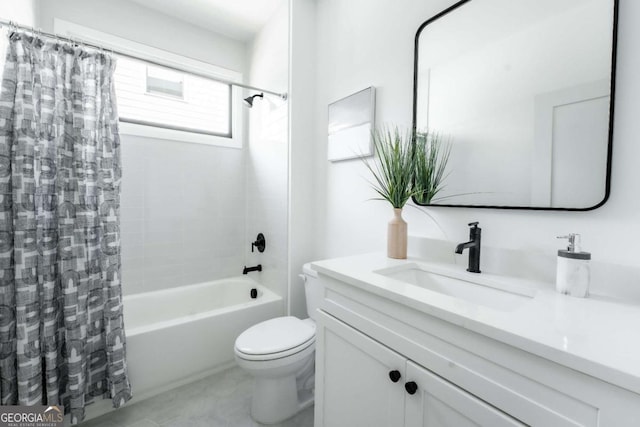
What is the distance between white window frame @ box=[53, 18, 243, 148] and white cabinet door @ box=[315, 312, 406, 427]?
182cm

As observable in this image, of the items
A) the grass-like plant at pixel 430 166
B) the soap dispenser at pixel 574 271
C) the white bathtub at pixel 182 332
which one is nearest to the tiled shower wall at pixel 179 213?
the white bathtub at pixel 182 332

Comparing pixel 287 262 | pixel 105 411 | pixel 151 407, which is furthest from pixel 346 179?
Answer: pixel 105 411

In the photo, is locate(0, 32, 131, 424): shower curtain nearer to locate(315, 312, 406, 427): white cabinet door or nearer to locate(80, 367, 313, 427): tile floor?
locate(80, 367, 313, 427): tile floor

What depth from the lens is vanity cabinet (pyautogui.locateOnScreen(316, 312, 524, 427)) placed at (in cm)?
64

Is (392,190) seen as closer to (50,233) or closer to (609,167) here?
(609,167)

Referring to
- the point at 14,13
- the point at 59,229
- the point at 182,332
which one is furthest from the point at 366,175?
the point at 14,13

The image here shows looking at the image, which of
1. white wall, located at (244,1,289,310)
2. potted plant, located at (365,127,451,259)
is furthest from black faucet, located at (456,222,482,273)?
white wall, located at (244,1,289,310)

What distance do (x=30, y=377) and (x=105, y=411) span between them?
46 centimetres

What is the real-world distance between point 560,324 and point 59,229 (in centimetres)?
197

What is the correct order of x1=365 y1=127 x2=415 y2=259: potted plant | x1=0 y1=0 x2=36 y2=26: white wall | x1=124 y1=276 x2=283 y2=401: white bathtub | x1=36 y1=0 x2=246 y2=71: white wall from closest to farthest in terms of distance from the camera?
x1=365 y1=127 x2=415 y2=259: potted plant
x1=0 y1=0 x2=36 y2=26: white wall
x1=124 y1=276 x2=283 y2=401: white bathtub
x1=36 y1=0 x2=246 y2=71: white wall

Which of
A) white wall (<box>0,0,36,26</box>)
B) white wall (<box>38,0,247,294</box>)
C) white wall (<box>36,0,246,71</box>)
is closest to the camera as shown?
white wall (<box>0,0,36,26</box>)

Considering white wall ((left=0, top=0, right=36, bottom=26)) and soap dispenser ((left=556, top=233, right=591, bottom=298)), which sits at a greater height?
white wall ((left=0, top=0, right=36, bottom=26))

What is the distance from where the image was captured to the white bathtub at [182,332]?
161cm

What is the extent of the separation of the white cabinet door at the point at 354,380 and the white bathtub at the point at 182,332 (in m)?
0.99
